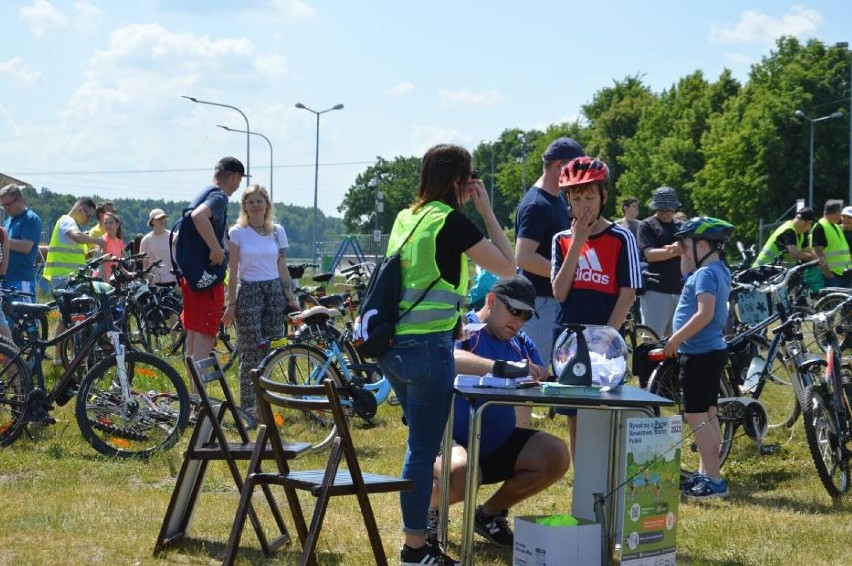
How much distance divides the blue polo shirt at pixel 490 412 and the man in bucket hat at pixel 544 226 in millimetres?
1140

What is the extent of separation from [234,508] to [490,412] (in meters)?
1.90

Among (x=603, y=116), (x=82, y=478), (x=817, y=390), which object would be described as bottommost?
(x=82, y=478)

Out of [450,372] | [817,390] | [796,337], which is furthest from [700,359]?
[450,372]

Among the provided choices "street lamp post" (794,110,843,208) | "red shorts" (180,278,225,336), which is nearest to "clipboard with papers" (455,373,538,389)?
"red shorts" (180,278,225,336)

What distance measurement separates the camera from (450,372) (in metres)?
4.97

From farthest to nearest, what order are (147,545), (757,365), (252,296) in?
(252,296), (757,365), (147,545)

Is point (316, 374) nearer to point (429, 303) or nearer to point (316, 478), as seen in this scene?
point (316, 478)

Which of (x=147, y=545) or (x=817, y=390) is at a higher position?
(x=817, y=390)

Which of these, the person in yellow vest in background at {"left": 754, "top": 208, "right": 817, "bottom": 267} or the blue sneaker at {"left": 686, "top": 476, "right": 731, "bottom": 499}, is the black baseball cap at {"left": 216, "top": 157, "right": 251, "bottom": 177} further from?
the person in yellow vest in background at {"left": 754, "top": 208, "right": 817, "bottom": 267}

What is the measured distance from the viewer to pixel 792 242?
14.3 metres

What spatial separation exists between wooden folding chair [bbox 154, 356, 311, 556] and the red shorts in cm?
314

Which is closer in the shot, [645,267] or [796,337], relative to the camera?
[796,337]

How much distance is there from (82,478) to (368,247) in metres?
57.2

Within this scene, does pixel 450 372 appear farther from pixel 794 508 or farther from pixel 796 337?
pixel 796 337
